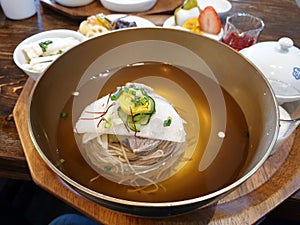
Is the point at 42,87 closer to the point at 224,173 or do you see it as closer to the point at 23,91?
the point at 23,91

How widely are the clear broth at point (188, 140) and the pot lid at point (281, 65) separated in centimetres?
14

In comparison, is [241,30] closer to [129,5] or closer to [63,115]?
[129,5]

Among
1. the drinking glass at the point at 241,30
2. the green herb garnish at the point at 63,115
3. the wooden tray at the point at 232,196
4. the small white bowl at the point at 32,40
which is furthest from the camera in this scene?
the drinking glass at the point at 241,30

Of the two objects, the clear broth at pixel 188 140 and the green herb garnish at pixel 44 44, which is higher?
the green herb garnish at pixel 44 44

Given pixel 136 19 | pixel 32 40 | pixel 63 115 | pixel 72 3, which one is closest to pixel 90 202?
pixel 63 115

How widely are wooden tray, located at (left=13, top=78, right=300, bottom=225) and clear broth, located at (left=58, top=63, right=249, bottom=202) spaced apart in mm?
35

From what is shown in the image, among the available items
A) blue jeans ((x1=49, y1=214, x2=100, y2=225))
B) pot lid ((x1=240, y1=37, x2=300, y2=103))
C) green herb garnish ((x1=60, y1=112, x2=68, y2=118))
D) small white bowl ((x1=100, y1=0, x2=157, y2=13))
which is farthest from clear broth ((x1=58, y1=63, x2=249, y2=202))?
small white bowl ((x1=100, y1=0, x2=157, y2=13))

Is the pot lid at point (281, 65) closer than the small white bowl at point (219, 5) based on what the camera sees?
Yes

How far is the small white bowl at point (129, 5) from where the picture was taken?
128 centimetres

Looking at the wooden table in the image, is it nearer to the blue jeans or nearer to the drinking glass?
the blue jeans

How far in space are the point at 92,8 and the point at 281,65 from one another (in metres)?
0.75

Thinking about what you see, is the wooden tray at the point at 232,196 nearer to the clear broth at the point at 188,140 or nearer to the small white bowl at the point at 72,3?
the clear broth at the point at 188,140

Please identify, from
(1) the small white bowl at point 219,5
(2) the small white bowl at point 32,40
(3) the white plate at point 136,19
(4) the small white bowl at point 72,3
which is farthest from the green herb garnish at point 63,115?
(1) the small white bowl at point 219,5

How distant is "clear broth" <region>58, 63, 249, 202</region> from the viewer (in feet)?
2.33
